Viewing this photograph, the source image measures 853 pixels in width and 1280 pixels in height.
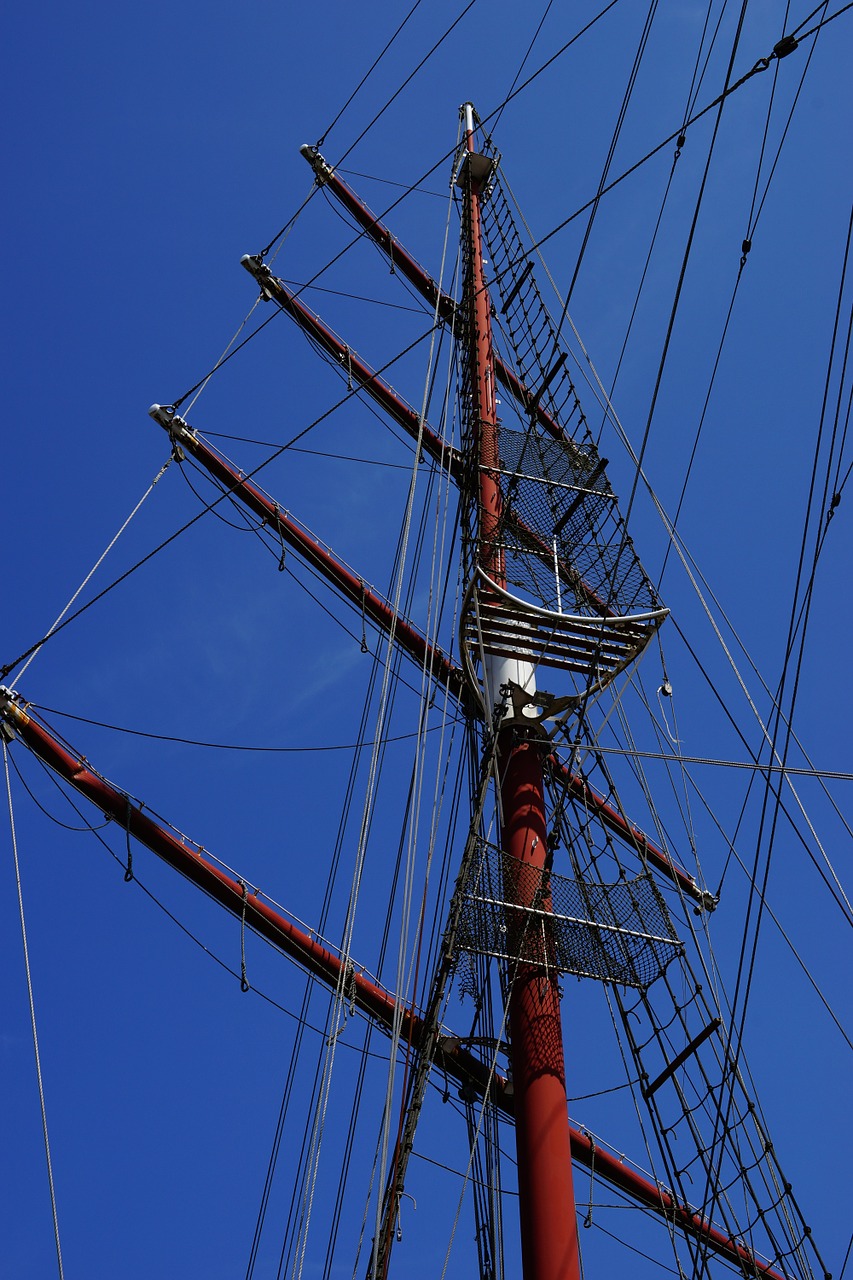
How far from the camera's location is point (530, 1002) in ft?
24.5

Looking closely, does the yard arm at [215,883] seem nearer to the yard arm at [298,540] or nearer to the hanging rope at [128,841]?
the hanging rope at [128,841]

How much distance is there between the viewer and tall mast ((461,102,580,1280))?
635cm

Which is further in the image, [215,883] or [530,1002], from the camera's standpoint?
[215,883]

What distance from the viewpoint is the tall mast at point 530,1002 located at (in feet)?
20.8

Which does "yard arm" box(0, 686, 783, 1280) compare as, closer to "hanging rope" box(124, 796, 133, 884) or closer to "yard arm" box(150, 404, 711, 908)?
"hanging rope" box(124, 796, 133, 884)

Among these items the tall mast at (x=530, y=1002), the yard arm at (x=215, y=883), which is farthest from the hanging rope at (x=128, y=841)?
the tall mast at (x=530, y=1002)

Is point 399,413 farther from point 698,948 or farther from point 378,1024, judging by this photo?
point 698,948

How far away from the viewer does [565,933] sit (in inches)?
309

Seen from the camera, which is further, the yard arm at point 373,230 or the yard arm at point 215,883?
the yard arm at point 373,230

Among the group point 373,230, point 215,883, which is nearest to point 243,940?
point 215,883

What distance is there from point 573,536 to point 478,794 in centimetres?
242

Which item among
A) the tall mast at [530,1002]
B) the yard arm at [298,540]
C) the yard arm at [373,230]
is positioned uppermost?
the yard arm at [373,230]

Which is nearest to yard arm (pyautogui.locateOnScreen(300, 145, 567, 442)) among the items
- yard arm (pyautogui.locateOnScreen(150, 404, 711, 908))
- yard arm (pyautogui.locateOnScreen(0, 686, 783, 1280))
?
yard arm (pyautogui.locateOnScreen(150, 404, 711, 908))

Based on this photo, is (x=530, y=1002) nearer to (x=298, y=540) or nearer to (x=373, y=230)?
(x=298, y=540)
